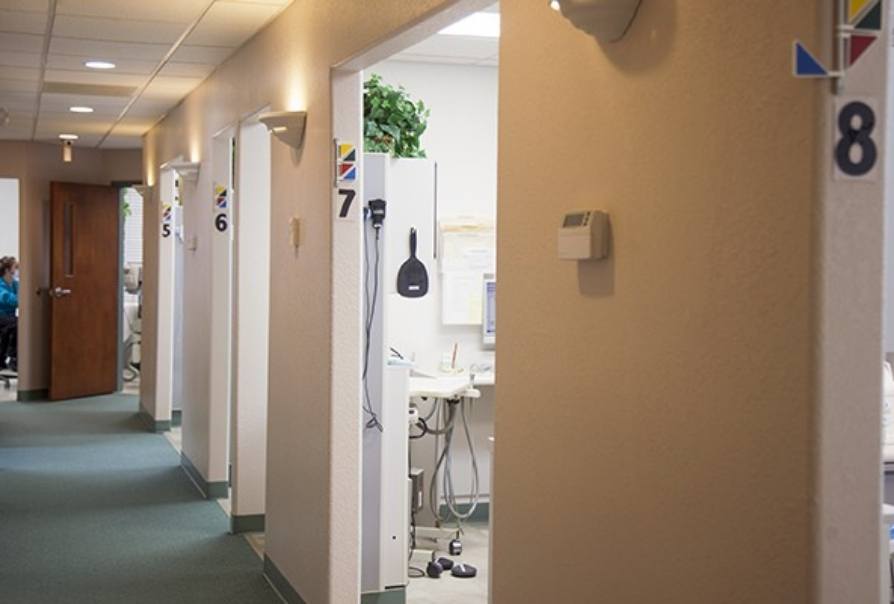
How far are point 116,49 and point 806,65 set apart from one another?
18.6 feet

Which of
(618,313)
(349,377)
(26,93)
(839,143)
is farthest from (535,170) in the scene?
(26,93)

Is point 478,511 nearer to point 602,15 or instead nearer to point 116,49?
point 116,49

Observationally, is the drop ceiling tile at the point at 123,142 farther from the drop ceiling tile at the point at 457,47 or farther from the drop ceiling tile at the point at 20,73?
the drop ceiling tile at the point at 457,47

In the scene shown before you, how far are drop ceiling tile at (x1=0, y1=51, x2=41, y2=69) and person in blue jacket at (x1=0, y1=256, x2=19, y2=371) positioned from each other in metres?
7.29

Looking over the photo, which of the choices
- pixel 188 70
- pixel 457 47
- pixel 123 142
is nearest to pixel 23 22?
pixel 188 70

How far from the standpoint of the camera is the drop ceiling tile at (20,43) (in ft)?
21.2

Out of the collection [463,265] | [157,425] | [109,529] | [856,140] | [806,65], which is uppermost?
[806,65]

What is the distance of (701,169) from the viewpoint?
2.13 metres

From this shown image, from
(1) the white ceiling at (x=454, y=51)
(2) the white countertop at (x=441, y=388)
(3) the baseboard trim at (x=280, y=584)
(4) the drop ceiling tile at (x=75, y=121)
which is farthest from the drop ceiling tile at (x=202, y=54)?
(4) the drop ceiling tile at (x=75, y=121)

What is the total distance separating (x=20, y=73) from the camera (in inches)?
306

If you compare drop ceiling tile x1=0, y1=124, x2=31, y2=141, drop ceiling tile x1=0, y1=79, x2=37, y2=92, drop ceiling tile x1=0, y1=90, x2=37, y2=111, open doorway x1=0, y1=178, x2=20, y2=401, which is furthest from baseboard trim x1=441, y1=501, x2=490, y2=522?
open doorway x1=0, y1=178, x2=20, y2=401

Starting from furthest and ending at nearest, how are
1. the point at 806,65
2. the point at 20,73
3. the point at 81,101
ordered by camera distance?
the point at 81,101 < the point at 20,73 < the point at 806,65

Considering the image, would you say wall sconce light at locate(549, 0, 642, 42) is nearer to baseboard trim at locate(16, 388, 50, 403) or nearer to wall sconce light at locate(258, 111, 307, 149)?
wall sconce light at locate(258, 111, 307, 149)

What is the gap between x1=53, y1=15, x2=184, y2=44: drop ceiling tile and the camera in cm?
605
